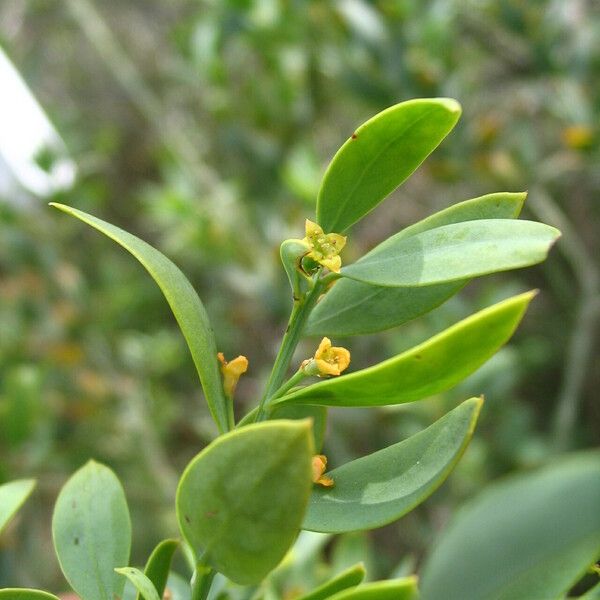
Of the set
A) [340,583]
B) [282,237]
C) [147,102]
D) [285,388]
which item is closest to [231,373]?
[285,388]

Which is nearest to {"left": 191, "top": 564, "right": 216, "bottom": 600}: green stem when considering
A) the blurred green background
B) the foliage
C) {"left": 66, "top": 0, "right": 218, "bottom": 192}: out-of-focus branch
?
the foliage

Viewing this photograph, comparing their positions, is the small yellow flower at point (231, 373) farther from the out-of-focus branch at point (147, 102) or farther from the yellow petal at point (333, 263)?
the out-of-focus branch at point (147, 102)

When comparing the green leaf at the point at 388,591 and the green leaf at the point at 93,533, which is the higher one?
the green leaf at the point at 93,533

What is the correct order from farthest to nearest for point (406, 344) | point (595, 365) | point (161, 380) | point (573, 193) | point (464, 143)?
point (161, 380) < point (573, 193) < point (595, 365) < point (464, 143) < point (406, 344)

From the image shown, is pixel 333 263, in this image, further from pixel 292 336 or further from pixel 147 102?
pixel 147 102

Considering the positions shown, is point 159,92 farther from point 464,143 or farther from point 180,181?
point 464,143

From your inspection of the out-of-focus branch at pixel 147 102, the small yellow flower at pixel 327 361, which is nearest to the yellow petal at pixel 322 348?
the small yellow flower at pixel 327 361

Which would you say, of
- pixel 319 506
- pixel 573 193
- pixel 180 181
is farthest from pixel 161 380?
pixel 319 506
